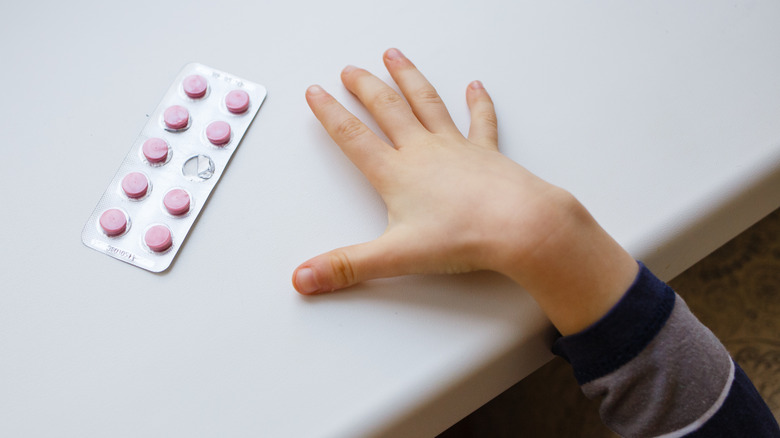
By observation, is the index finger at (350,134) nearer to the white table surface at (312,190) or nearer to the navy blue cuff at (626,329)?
the white table surface at (312,190)

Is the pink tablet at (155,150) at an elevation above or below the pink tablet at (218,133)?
below

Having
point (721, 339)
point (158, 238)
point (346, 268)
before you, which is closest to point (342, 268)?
point (346, 268)

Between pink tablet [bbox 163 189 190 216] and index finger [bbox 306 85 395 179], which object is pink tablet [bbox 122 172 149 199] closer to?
pink tablet [bbox 163 189 190 216]

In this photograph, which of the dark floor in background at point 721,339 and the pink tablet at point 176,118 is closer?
the pink tablet at point 176,118

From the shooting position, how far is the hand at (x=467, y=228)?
34 centimetres

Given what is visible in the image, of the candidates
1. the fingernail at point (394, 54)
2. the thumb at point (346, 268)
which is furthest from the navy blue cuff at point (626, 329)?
the fingernail at point (394, 54)

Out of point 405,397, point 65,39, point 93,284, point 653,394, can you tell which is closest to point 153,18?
point 65,39

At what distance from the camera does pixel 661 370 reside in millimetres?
347

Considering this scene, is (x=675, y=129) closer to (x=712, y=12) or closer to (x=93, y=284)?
(x=712, y=12)

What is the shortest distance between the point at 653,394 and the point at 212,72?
0.37 m

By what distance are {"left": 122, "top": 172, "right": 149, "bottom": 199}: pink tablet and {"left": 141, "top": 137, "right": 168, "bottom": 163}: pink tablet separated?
0.05 ft

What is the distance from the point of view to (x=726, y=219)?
16.3 inches

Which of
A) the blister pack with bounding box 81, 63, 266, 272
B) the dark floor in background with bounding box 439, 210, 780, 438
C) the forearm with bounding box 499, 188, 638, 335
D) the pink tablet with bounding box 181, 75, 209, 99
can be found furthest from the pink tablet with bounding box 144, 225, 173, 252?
the dark floor in background with bounding box 439, 210, 780, 438

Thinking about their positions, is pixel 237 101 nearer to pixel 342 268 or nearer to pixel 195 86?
pixel 195 86
